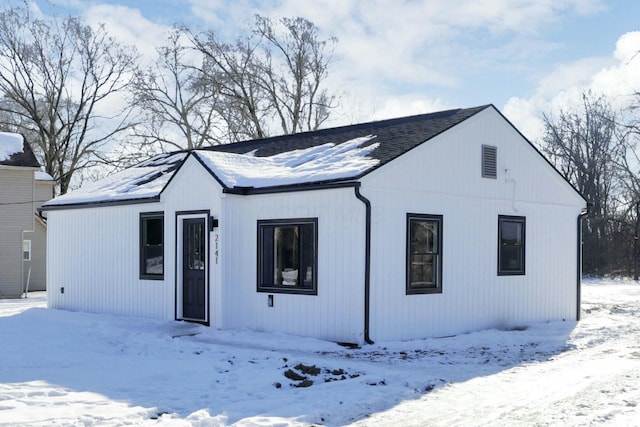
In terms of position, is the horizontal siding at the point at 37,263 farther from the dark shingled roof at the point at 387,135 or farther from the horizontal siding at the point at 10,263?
the dark shingled roof at the point at 387,135

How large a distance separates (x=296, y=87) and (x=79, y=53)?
38.0ft

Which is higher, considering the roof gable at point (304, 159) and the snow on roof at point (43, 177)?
the snow on roof at point (43, 177)

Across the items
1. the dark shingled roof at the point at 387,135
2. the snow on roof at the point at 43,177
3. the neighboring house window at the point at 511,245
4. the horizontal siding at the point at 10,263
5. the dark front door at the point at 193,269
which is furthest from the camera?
the snow on roof at the point at 43,177

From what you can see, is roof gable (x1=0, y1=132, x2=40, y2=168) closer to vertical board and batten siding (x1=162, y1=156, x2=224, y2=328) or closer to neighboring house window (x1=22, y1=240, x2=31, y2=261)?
neighboring house window (x1=22, y1=240, x2=31, y2=261)

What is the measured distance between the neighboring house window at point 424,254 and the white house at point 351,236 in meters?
0.03

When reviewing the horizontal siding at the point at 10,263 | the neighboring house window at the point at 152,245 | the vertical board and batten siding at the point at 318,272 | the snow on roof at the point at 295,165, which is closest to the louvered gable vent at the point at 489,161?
the snow on roof at the point at 295,165

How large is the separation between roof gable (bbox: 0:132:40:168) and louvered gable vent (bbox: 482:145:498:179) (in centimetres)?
1917

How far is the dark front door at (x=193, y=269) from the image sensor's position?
14.5 meters

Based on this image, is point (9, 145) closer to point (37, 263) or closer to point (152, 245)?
point (37, 263)

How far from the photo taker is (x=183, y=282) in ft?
49.2

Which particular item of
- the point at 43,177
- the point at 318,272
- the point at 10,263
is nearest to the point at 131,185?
the point at 318,272

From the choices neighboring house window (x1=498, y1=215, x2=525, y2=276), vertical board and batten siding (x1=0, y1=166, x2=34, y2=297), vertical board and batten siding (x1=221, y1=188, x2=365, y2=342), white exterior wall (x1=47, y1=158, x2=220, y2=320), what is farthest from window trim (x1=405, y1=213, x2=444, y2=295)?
vertical board and batten siding (x1=0, y1=166, x2=34, y2=297)

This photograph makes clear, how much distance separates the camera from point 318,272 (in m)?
13.0

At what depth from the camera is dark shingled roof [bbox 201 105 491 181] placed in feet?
45.1
